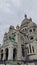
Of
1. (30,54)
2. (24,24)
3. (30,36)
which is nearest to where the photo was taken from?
(30,54)

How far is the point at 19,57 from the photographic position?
43562mm

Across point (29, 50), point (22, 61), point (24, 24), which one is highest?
point (24, 24)

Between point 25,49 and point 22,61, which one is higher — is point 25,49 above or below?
above

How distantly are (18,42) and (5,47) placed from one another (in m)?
4.55

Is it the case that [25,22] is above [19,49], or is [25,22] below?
above

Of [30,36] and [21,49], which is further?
[30,36]

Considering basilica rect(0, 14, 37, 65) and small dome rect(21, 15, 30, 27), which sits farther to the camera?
small dome rect(21, 15, 30, 27)

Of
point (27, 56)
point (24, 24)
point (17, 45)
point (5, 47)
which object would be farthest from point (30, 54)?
point (24, 24)

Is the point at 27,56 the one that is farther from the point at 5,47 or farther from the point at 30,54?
the point at 5,47

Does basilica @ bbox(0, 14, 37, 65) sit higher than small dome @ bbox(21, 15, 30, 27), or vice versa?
small dome @ bbox(21, 15, 30, 27)

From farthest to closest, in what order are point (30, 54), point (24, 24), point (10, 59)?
point (24, 24), point (30, 54), point (10, 59)

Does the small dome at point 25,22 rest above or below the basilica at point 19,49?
above

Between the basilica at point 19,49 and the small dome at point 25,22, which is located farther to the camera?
the small dome at point 25,22

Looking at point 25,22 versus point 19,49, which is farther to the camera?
point 25,22
